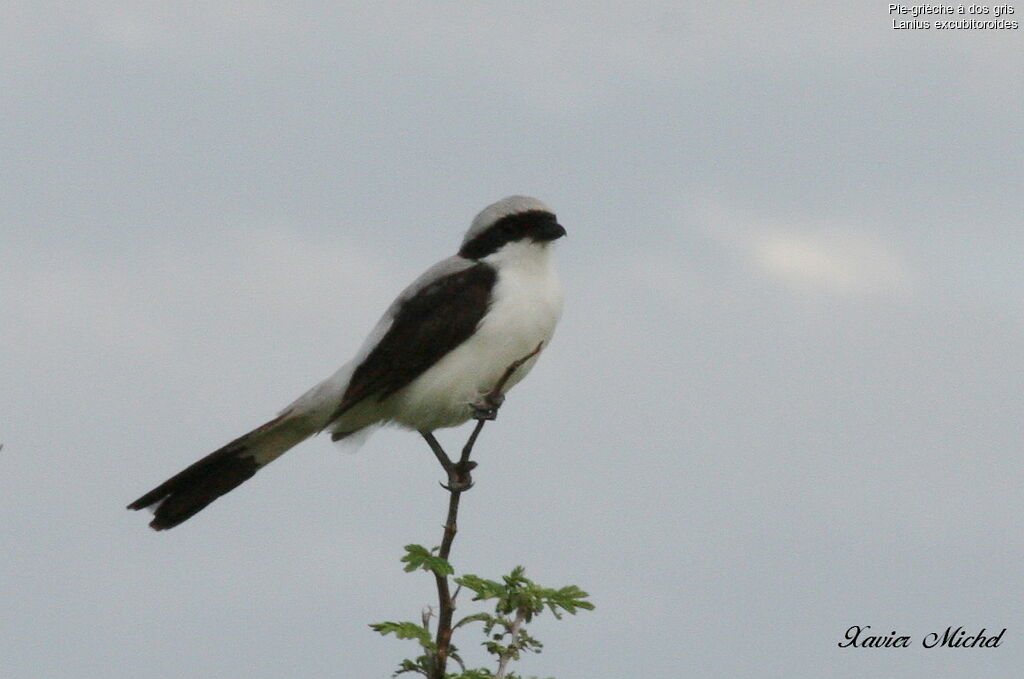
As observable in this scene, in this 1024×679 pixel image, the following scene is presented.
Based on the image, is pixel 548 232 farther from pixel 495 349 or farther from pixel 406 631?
pixel 406 631

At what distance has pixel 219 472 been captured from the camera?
9.30m

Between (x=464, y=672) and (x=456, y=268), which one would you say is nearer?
(x=464, y=672)

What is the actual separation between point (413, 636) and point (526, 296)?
3.59 m

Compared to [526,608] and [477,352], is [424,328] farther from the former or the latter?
[526,608]

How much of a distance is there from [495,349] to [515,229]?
0.80m

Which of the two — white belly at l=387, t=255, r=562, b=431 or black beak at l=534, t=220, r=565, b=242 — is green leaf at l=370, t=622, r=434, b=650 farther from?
black beak at l=534, t=220, r=565, b=242

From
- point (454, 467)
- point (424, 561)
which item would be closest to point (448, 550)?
point (424, 561)

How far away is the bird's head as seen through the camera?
348 inches

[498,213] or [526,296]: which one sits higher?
[498,213]

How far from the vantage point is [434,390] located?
28.2 feet

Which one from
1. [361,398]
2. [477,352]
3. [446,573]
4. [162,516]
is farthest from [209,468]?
[446,573]

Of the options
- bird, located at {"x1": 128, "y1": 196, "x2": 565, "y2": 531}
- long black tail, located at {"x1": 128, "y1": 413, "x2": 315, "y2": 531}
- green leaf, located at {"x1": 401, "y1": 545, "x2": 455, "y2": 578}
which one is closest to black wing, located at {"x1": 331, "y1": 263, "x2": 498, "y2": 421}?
bird, located at {"x1": 128, "y1": 196, "x2": 565, "y2": 531}

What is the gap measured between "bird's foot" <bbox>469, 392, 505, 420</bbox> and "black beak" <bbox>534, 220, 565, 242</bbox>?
125 centimetres

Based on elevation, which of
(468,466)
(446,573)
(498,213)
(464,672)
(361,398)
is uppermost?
(498,213)
